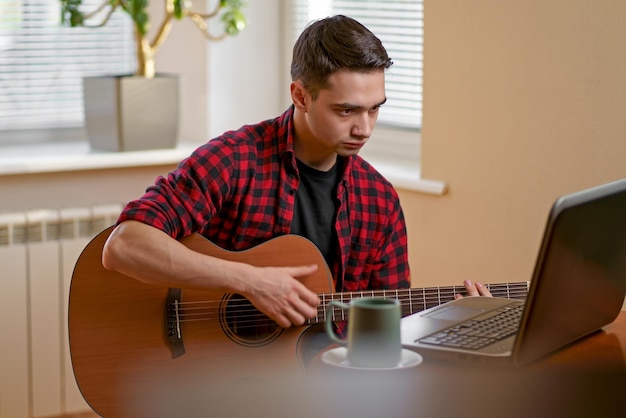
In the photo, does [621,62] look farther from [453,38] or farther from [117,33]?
[117,33]

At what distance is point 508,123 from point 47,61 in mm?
1544

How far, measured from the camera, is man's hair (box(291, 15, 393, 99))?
1885 millimetres

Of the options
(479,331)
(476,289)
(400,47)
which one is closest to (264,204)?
(476,289)

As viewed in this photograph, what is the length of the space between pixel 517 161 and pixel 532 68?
9.2 inches

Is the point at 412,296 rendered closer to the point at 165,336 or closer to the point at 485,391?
the point at 165,336

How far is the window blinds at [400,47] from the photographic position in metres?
3.04

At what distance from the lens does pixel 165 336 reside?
1.89 m

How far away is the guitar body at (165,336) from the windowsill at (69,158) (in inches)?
40.9

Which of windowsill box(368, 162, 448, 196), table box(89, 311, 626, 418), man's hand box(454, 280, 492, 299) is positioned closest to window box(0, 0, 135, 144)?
windowsill box(368, 162, 448, 196)

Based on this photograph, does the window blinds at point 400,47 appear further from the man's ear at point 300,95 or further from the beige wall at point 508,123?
the man's ear at point 300,95

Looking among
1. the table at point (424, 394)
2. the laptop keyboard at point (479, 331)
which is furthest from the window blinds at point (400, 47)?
the table at point (424, 394)

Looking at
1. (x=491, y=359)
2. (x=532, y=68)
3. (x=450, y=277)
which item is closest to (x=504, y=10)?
(x=532, y=68)

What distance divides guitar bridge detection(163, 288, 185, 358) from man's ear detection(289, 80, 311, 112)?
44 cm

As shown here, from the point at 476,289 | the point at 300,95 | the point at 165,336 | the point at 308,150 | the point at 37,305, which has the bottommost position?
the point at 37,305
